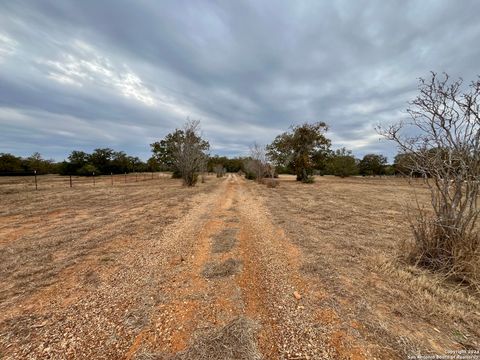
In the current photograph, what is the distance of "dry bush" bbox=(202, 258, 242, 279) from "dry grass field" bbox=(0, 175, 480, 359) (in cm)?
2

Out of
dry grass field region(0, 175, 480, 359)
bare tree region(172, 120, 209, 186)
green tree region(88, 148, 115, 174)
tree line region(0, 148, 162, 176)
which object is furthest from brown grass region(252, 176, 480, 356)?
green tree region(88, 148, 115, 174)

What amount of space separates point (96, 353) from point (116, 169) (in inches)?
2065

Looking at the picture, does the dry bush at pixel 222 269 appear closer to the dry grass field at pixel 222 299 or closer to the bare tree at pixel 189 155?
the dry grass field at pixel 222 299

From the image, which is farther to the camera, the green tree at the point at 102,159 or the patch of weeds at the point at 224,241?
the green tree at the point at 102,159

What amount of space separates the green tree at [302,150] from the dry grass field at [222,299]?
2366cm

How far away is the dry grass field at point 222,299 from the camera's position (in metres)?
2.07

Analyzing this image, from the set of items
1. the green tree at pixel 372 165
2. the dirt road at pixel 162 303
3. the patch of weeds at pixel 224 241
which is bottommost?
the dirt road at pixel 162 303

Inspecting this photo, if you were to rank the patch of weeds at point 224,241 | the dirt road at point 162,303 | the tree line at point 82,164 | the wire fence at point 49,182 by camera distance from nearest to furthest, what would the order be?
1. the dirt road at point 162,303
2. the patch of weeds at point 224,241
3. the wire fence at point 49,182
4. the tree line at point 82,164

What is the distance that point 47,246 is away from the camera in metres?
4.68

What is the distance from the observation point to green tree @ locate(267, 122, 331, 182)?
2770 cm

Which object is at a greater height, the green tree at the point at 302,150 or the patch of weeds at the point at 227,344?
the green tree at the point at 302,150

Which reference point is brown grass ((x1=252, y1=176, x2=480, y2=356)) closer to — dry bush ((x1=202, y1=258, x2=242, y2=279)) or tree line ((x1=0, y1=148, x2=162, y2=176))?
dry bush ((x1=202, y1=258, x2=242, y2=279))

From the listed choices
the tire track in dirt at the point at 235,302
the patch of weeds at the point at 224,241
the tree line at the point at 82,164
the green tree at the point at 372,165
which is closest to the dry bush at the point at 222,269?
the tire track in dirt at the point at 235,302

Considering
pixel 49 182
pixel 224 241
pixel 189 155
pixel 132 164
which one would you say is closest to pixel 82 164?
pixel 132 164
